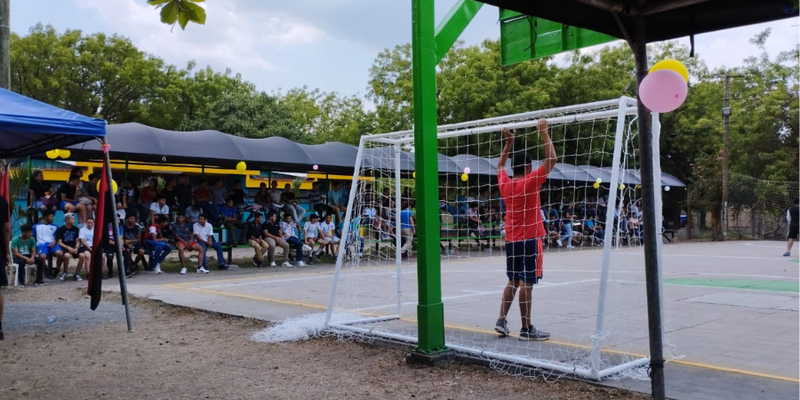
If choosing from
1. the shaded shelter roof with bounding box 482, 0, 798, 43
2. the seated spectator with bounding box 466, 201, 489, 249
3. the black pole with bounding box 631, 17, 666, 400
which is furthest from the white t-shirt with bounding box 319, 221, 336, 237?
the black pole with bounding box 631, 17, 666, 400

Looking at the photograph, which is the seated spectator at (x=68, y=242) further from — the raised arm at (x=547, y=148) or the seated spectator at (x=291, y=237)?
the raised arm at (x=547, y=148)

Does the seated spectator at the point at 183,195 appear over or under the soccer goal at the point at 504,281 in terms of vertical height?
over

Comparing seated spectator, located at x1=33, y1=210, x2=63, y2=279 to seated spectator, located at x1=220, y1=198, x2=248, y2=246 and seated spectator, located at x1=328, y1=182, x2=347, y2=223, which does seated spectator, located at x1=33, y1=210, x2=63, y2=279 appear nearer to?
seated spectator, located at x1=220, y1=198, x2=248, y2=246

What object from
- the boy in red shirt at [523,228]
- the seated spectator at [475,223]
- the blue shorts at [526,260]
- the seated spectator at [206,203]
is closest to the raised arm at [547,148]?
the boy in red shirt at [523,228]

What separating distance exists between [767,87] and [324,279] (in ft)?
114

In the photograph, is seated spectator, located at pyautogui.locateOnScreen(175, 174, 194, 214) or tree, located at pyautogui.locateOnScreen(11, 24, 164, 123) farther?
tree, located at pyautogui.locateOnScreen(11, 24, 164, 123)

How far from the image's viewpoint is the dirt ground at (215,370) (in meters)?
4.98

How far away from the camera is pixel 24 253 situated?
1210 centimetres

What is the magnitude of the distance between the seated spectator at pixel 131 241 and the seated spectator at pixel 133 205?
22.1 inches

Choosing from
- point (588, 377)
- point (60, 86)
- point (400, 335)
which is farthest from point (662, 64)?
point (60, 86)

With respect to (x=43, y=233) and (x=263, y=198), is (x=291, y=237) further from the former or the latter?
(x=43, y=233)

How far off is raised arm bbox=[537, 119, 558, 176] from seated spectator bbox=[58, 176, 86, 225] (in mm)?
11147

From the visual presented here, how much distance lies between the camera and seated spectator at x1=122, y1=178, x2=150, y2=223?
14.5 metres

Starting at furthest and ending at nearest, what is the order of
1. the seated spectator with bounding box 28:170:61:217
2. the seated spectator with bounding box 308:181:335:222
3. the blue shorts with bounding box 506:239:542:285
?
the seated spectator with bounding box 308:181:335:222 < the seated spectator with bounding box 28:170:61:217 < the blue shorts with bounding box 506:239:542:285
